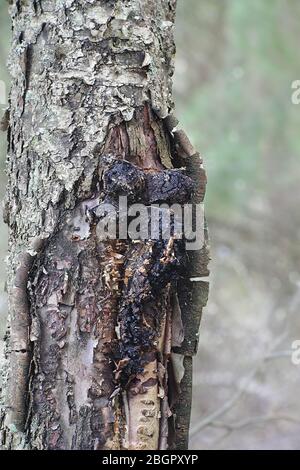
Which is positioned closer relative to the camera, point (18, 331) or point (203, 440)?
point (18, 331)

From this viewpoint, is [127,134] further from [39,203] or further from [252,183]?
[252,183]

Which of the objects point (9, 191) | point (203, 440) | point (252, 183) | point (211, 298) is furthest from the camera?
point (252, 183)

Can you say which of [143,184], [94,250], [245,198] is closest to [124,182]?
[143,184]

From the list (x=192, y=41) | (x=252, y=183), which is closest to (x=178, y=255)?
(x=252, y=183)

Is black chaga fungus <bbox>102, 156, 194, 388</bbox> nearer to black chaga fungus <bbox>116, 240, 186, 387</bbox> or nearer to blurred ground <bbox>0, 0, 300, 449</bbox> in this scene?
black chaga fungus <bbox>116, 240, 186, 387</bbox>

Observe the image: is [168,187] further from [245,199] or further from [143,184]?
[245,199]

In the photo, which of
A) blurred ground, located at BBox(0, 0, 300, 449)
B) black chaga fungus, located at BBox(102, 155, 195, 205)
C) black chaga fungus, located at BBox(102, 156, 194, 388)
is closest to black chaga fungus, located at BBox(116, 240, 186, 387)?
black chaga fungus, located at BBox(102, 156, 194, 388)
